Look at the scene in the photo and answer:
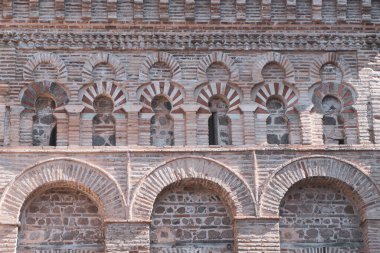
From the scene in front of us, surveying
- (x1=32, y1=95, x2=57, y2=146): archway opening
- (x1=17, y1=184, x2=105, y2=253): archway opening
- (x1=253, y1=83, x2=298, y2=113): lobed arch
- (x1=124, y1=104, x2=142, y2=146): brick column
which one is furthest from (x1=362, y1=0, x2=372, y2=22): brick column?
(x1=17, y1=184, x2=105, y2=253): archway opening

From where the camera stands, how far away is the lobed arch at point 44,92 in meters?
16.1

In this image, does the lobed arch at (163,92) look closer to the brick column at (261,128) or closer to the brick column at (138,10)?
the brick column at (138,10)

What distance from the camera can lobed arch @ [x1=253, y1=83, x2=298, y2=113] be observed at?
16.4m

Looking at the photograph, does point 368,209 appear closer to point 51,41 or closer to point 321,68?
point 321,68

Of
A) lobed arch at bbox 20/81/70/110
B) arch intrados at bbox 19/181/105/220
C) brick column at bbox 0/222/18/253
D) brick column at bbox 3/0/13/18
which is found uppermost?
brick column at bbox 3/0/13/18

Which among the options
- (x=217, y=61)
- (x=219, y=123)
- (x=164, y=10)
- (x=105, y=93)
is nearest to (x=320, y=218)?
(x=219, y=123)

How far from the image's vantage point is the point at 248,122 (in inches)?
637

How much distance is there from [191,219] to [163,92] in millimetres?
2233

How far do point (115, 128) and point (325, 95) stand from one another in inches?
145

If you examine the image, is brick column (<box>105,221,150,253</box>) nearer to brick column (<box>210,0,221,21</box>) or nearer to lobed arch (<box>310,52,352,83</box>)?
brick column (<box>210,0,221,21</box>)

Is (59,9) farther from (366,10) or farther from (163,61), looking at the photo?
(366,10)

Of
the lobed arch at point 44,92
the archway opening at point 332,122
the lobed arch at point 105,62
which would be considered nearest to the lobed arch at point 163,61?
the lobed arch at point 105,62

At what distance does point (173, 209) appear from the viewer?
1577 centimetres

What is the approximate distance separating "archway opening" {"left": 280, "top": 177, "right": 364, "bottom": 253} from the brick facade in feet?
0.08
